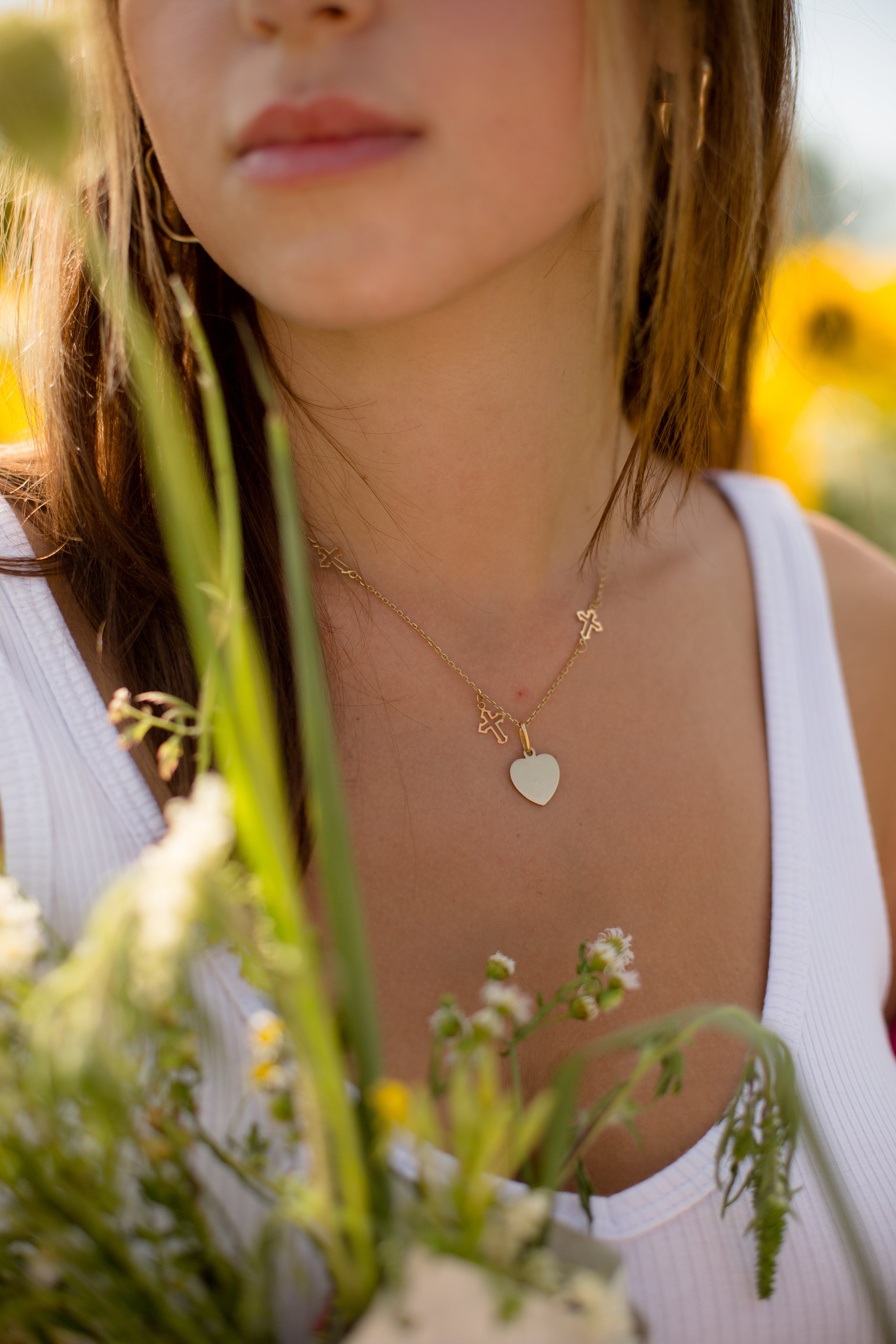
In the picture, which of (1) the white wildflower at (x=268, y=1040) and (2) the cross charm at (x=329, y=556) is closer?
Answer: (1) the white wildflower at (x=268, y=1040)

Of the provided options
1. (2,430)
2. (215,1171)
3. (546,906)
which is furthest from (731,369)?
(215,1171)

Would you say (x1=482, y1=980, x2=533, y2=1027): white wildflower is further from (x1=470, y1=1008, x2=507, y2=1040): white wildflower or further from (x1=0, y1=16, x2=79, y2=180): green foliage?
(x1=0, y1=16, x2=79, y2=180): green foliage

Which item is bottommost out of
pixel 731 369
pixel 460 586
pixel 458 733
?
pixel 458 733

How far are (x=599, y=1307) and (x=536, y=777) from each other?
78 centimetres

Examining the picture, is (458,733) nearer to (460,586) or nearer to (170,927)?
(460,586)

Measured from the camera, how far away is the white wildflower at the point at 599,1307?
37 centimetres

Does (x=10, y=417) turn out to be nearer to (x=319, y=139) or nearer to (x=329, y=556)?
(x=329, y=556)

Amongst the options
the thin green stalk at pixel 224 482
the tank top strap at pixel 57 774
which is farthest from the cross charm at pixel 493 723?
the thin green stalk at pixel 224 482

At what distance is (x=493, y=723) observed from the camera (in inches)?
46.3

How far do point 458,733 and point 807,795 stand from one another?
0.42 metres

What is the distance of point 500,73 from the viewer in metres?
0.82

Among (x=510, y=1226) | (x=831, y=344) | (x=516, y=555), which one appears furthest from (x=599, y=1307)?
(x=831, y=344)

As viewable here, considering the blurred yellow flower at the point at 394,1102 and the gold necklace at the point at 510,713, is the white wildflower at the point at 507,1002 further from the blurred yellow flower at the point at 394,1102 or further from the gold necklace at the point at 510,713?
the gold necklace at the point at 510,713

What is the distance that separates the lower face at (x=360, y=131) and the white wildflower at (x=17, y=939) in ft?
1.80
